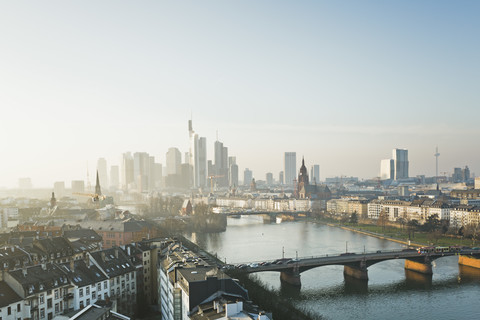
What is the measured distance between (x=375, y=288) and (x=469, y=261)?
942 cm

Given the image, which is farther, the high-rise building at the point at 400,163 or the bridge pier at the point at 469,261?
the high-rise building at the point at 400,163

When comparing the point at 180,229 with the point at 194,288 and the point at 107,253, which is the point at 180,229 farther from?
the point at 194,288

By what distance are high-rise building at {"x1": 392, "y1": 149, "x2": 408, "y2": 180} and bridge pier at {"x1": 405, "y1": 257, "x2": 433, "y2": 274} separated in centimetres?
15318

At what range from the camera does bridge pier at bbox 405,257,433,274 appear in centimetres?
2739

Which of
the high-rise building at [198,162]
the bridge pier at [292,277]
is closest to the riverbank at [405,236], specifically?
the bridge pier at [292,277]

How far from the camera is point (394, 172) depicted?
17600 centimetres

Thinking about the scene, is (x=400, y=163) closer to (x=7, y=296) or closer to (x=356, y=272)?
(x=356, y=272)

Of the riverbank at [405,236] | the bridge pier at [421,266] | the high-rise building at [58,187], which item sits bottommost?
the riverbank at [405,236]

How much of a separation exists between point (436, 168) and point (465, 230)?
11263 centimetres

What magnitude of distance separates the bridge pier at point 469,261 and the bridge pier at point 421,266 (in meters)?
4.09

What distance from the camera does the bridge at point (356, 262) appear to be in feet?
81.0

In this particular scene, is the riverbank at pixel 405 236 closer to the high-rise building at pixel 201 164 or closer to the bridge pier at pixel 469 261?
the bridge pier at pixel 469 261

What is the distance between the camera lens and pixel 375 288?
24.4 meters

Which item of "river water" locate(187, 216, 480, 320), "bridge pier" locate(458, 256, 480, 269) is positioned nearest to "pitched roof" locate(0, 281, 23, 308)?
"river water" locate(187, 216, 480, 320)
